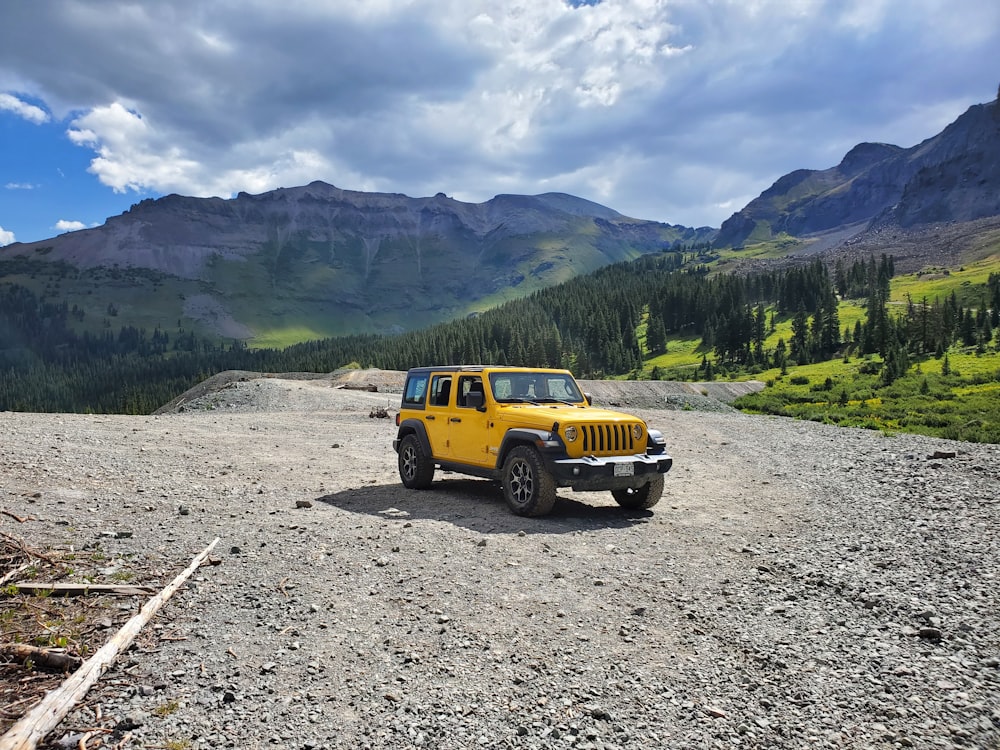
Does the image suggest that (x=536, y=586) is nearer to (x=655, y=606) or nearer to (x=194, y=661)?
(x=655, y=606)

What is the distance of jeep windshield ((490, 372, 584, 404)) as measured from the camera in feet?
43.4

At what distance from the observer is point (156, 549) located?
8.72 m

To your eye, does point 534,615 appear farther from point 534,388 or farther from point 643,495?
point 534,388

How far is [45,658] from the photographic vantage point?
5246 millimetres

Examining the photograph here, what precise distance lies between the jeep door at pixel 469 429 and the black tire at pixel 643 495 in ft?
9.26

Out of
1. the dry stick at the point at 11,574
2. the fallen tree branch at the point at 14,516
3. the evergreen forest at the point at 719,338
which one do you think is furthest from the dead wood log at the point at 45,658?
the evergreen forest at the point at 719,338

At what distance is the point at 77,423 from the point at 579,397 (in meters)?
19.3

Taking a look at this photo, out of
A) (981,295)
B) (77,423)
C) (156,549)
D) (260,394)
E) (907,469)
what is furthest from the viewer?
(981,295)

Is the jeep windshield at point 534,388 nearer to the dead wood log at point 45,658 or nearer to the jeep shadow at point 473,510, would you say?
the jeep shadow at point 473,510

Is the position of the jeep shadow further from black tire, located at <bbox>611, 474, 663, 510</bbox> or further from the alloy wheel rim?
the alloy wheel rim

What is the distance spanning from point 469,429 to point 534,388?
1722 mm

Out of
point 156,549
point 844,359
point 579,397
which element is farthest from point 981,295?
point 156,549

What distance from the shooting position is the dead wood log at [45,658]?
5.24m

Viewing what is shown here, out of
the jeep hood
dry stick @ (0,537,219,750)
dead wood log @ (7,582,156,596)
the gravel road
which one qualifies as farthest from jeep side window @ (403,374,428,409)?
dry stick @ (0,537,219,750)
